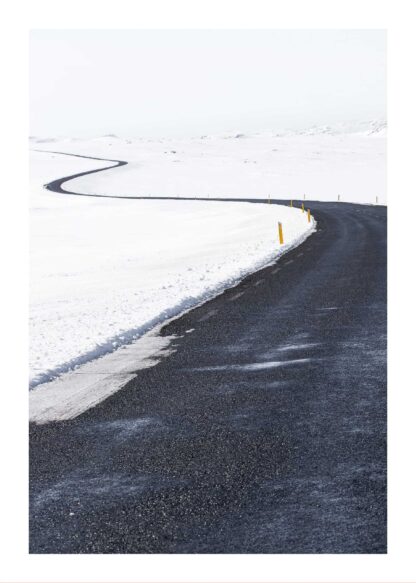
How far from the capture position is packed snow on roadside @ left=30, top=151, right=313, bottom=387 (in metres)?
12.1

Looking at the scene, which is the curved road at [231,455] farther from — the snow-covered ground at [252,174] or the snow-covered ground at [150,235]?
the snow-covered ground at [252,174]

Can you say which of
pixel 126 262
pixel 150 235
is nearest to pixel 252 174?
pixel 150 235

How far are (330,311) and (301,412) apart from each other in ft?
21.2

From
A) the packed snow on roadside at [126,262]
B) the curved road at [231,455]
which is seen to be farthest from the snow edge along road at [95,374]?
the curved road at [231,455]

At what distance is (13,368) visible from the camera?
26.2 feet

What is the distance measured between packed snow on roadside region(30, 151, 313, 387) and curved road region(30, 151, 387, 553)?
190 cm

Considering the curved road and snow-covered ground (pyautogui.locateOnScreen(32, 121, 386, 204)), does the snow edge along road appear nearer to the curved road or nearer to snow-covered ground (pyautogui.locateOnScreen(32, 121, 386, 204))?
the curved road

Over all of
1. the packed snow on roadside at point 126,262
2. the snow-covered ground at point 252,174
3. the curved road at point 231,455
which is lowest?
the curved road at point 231,455

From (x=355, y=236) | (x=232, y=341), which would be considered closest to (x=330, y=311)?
(x=232, y=341)

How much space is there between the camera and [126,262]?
29031 millimetres

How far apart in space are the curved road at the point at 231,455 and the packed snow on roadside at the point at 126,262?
1.90m

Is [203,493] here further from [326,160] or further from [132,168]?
[326,160]

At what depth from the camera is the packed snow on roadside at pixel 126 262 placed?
12110mm

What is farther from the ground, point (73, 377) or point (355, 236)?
point (355, 236)
